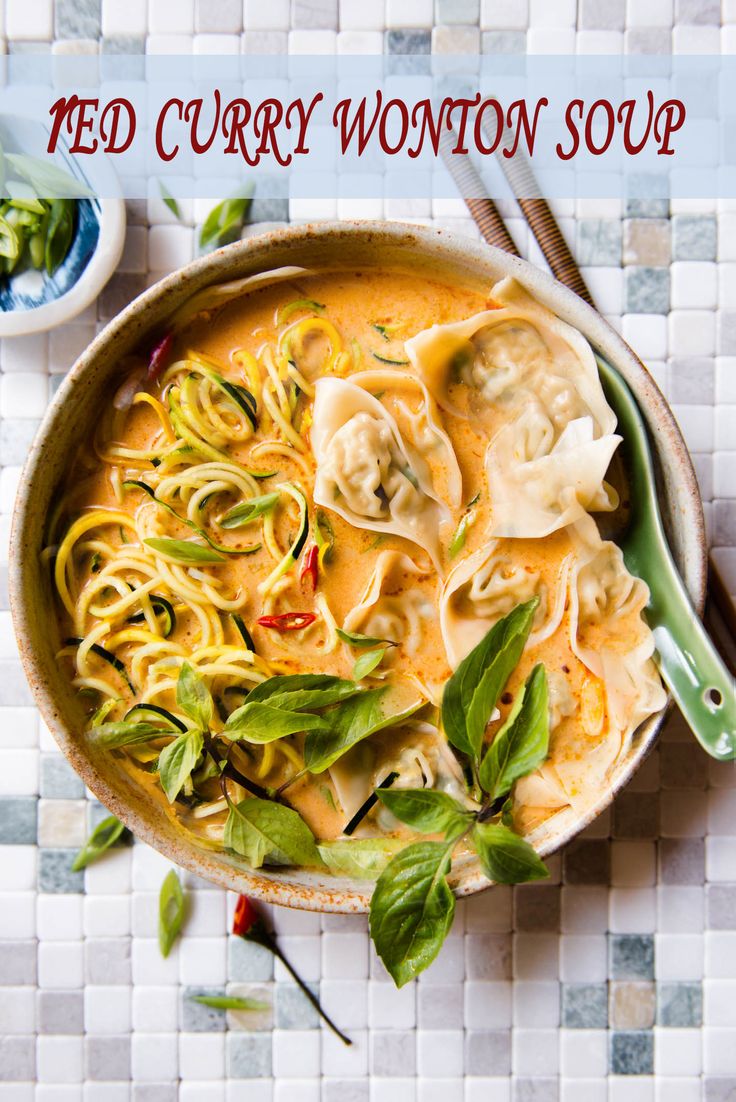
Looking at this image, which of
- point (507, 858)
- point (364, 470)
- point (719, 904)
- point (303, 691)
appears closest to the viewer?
point (507, 858)

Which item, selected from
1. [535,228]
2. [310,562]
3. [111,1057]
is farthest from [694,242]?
[111,1057]

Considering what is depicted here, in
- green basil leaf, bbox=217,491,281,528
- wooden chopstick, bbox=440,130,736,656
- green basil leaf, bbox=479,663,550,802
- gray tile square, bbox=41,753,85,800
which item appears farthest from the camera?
gray tile square, bbox=41,753,85,800

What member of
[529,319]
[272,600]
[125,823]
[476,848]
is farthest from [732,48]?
[125,823]

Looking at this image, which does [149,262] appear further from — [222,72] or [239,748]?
[239,748]

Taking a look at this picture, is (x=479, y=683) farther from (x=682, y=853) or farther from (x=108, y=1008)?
(x=108, y=1008)

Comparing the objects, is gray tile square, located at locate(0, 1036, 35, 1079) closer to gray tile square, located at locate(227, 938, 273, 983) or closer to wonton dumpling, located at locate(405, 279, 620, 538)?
gray tile square, located at locate(227, 938, 273, 983)

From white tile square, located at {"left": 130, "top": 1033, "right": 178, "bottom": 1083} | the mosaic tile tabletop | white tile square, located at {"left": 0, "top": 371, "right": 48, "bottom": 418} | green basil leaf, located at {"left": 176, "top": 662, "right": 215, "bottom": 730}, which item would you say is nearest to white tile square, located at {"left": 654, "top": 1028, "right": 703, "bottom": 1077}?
the mosaic tile tabletop
